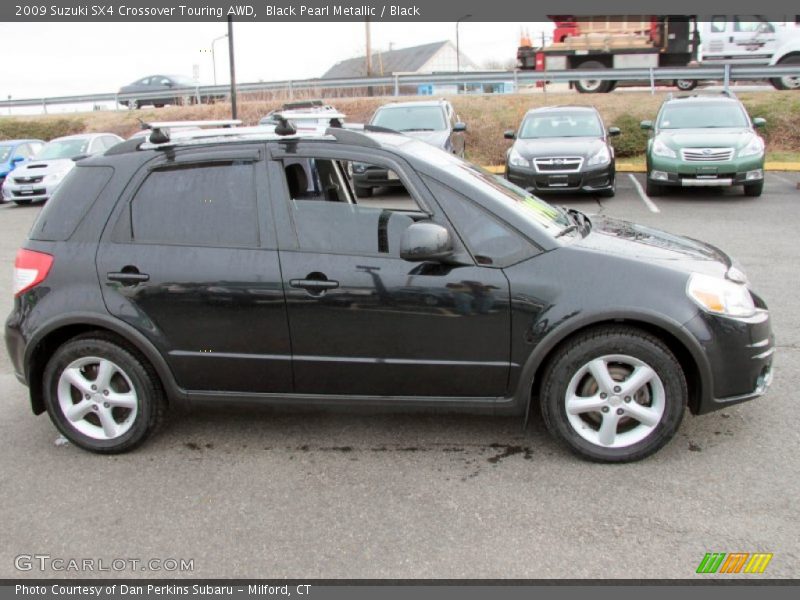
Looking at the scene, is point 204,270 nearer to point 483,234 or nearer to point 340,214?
point 340,214

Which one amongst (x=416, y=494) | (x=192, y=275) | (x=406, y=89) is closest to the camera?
(x=416, y=494)

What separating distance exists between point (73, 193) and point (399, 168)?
1786 millimetres

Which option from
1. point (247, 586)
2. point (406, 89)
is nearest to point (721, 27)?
point (406, 89)

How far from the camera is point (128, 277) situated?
393 cm

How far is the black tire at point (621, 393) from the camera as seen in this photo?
367cm

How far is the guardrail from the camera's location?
67.2 ft

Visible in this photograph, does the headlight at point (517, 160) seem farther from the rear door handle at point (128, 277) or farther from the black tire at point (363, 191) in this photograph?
the rear door handle at point (128, 277)

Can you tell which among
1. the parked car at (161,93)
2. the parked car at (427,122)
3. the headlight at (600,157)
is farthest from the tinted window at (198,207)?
the parked car at (161,93)

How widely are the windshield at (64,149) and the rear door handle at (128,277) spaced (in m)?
14.6

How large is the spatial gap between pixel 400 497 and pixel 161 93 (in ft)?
93.1

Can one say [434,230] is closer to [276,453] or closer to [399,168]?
[399,168]

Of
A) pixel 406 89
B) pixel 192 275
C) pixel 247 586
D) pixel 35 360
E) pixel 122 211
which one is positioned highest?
pixel 406 89

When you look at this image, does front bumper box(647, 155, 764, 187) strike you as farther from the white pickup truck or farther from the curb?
the white pickup truck

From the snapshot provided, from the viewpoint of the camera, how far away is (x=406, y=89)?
101 ft
